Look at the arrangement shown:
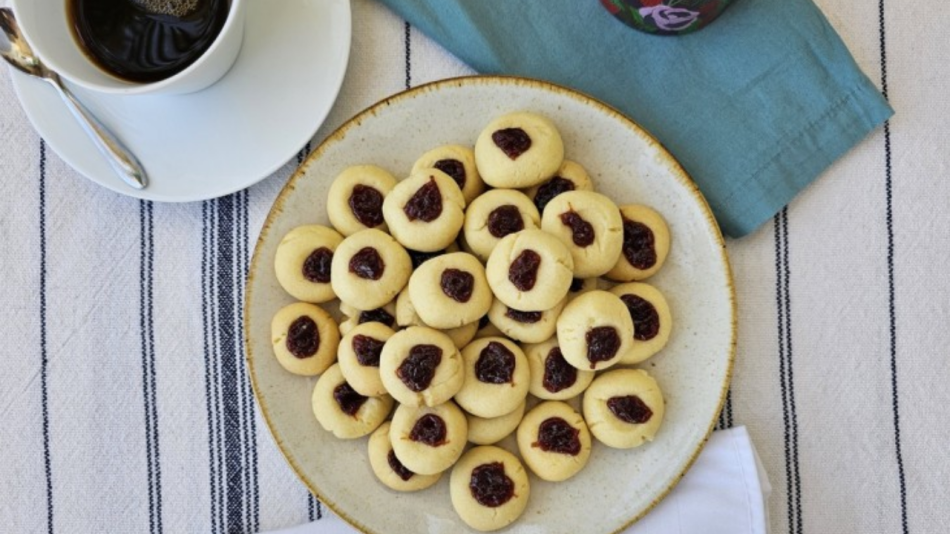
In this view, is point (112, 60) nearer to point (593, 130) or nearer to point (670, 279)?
point (593, 130)

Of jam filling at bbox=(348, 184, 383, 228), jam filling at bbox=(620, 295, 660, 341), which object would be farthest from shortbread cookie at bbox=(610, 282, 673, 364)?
jam filling at bbox=(348, 184, 383, 228)

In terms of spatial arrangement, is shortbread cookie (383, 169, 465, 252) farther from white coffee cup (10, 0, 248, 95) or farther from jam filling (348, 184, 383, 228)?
white coffee cup (10, 0, 248, 95)

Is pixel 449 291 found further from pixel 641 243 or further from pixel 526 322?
pixel 641 243

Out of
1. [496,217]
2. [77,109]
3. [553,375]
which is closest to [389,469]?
[553,375]

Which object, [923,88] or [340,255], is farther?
[923,88]

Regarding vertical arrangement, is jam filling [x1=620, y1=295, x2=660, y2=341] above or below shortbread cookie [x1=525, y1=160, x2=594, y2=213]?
below

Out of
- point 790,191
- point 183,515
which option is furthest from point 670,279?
point 183,515
